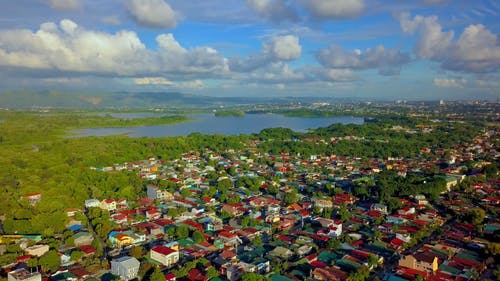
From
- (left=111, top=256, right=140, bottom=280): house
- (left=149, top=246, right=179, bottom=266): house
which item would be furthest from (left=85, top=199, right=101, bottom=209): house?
(left=111, top=256, right=140, bottom=280): house

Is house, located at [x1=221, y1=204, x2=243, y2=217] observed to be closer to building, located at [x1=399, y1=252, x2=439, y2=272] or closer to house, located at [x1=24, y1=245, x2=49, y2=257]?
house, located at [x1=24, y1=245, x2=49, y2=257]

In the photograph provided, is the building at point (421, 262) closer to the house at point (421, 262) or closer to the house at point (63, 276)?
the house at point (421, 262)

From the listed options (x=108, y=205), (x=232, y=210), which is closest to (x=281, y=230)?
(x=232, y=210)

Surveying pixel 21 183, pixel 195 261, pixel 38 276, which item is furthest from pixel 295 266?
pixel 21 183

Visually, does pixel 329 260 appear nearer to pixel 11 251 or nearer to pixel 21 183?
pixel 11 251

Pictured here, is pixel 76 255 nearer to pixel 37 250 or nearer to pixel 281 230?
pixel 37 250
